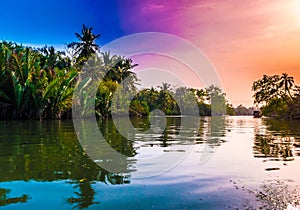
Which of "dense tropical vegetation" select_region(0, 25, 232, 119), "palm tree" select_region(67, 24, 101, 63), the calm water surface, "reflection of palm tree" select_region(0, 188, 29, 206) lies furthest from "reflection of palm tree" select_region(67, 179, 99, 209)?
"palm tree" select_region(67, 24, 101, 63)

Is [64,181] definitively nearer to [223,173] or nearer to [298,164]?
[223,173]

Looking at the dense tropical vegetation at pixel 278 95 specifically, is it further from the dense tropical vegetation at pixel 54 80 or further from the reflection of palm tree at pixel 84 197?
the reflection of palm tree at pixel 84 197

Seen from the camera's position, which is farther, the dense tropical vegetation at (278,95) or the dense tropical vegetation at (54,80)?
the dense tropical vegetation at (278,95)

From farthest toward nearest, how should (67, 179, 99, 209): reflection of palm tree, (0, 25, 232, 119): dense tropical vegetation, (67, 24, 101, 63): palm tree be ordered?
(67, 24, 101, 63): palm tree, (0, 25, 232, 119): dense tropical vegetation, (67, 179, 99, 209): reflection of palm tree

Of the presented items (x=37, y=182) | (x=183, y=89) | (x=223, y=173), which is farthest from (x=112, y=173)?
(x=183, y=89)

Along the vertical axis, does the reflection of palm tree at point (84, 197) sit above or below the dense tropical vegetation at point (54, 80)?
below

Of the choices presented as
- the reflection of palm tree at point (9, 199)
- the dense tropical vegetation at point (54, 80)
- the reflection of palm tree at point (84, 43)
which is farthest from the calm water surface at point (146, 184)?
the reflection of palm tree at point (84, 43)

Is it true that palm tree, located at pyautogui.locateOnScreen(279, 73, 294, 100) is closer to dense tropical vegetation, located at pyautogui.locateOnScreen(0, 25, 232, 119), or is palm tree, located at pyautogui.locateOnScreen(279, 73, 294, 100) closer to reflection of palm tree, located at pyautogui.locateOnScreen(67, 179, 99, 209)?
dense tropical vegetation, located at pyautogui.locateOnScreen(0, 25, 232, 119)

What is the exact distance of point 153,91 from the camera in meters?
62.2

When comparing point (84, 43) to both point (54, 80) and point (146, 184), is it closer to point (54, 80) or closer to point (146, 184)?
point (54, 80)

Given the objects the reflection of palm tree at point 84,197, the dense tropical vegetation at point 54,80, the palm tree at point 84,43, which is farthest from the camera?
the palm tree at point 84,43

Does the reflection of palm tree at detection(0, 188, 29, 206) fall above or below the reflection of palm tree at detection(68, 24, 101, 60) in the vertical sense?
below

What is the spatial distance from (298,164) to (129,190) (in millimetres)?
3693

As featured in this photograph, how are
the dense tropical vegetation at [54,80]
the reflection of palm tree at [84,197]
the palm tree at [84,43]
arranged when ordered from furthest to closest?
the palm tree at [84,43], the dense tropical vegetation at [54,80], the reflection of palm tree at [84,197]
